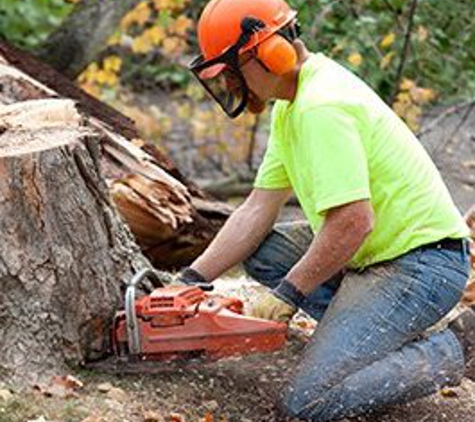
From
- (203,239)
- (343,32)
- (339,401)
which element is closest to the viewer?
(339,401)

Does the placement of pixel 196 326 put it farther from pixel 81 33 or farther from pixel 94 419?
pixel 81 33

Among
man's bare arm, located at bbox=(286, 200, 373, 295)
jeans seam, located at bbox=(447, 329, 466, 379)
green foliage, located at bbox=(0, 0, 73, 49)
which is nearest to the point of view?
man's bare arm, located at bbox=(286, 200, 373, 295)

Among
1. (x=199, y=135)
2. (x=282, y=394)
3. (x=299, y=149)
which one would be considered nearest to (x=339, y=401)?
(x=282, y=394)

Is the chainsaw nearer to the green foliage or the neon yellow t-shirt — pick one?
the neon yellow t-shirt

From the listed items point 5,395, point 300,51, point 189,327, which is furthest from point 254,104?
point 5,395

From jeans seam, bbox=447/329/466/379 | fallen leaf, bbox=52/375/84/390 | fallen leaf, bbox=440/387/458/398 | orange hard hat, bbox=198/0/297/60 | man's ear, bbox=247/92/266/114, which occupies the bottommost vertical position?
fallen leaf, bbox=440/387/458/398

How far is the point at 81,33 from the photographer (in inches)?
313

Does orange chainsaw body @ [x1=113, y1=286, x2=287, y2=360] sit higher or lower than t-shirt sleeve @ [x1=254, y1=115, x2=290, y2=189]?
lower

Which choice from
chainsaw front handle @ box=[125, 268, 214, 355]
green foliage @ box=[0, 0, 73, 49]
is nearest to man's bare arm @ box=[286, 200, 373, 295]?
chainsaw front handle @ box=[125, 268, 214, 355]

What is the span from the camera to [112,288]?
13.8 ft

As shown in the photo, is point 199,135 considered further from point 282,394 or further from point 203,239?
point 282,394

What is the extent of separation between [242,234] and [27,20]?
6.80 m

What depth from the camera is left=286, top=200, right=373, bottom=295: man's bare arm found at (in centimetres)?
387

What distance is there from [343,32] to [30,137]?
203 inches
